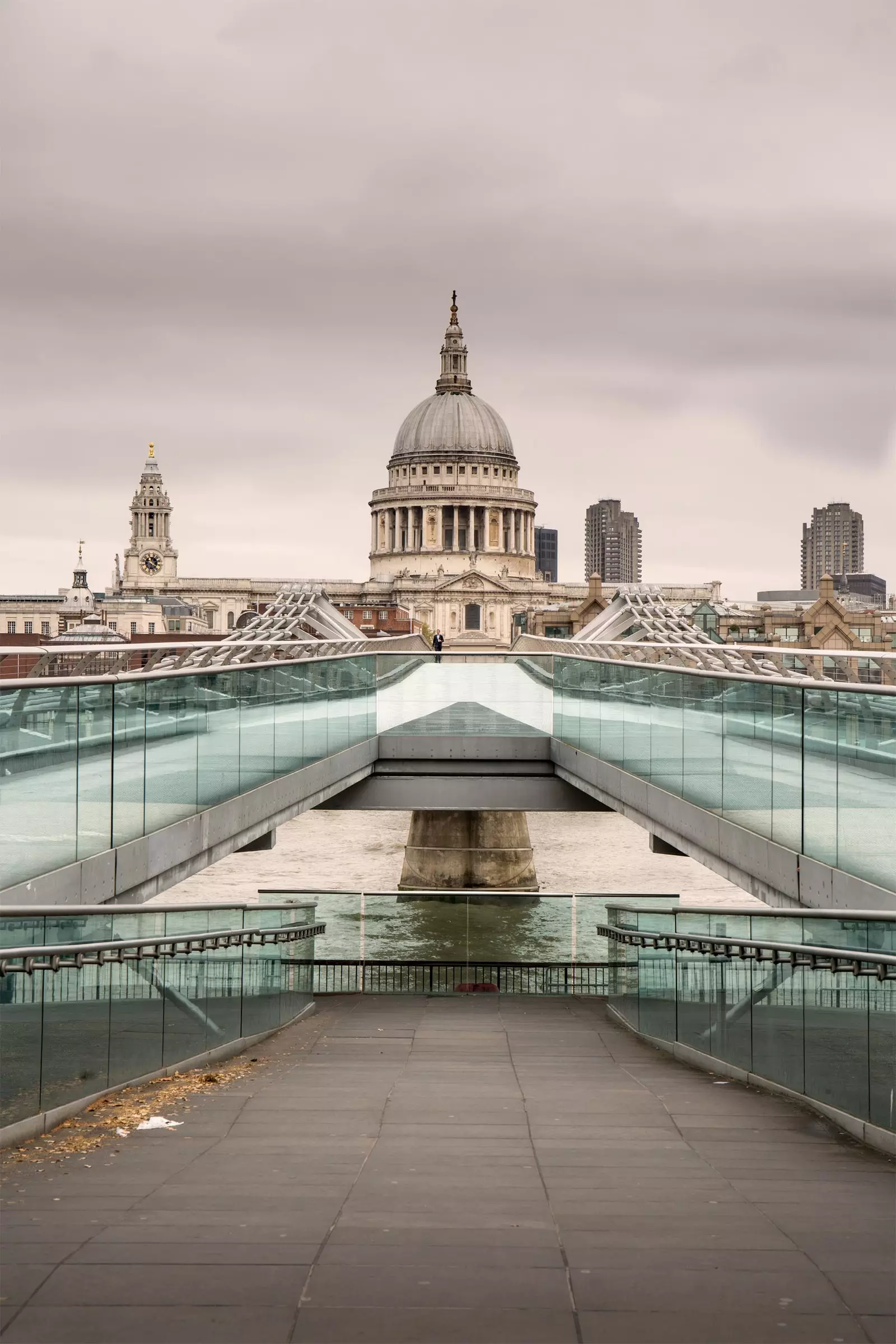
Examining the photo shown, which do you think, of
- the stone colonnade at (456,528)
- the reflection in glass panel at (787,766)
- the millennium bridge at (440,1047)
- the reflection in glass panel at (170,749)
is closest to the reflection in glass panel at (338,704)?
the millennium bridge at (440,1047)

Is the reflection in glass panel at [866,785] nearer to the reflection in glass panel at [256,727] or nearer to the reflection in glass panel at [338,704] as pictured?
the reflection in glass panel at [256,727]

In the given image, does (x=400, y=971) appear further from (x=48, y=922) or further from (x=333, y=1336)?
(x=333, y=1336)

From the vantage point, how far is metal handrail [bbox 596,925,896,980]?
25.2 feet

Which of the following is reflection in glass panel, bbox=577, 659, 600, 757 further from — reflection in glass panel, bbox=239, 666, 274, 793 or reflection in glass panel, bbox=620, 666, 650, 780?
reflection in glass panel, bbox=239, 666, 274, 793

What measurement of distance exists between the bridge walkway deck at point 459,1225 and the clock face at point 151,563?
563ft

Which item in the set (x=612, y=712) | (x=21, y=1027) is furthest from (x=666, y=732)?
(x=21, y=1027)

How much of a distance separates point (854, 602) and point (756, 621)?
5975cm

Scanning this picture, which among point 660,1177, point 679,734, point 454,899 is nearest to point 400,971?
point 454,899

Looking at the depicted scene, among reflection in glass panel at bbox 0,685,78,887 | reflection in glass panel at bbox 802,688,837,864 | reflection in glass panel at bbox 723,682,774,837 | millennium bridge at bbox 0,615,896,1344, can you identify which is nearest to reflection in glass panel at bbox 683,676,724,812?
millennium bridge at bbox 0,615,896,1344

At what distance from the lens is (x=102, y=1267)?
4.39 meters

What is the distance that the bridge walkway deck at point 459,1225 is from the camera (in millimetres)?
3965

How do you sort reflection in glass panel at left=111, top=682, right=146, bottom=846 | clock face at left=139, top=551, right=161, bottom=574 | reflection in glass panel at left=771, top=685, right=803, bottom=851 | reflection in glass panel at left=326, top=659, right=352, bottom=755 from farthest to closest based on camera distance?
clock face at left=139, top=551, right=161, bottom=574
reflection in glass panel at left=326, top=659, right=352, bottom=755
reflection in glass panel at left=771, top=685, right=803, bottom=851
reflection in glass panel at left=111, top=682, right=146, bottom=846

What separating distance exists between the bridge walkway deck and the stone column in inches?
1307

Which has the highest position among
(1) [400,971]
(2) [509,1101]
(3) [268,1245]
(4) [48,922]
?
(4) [48,922]
